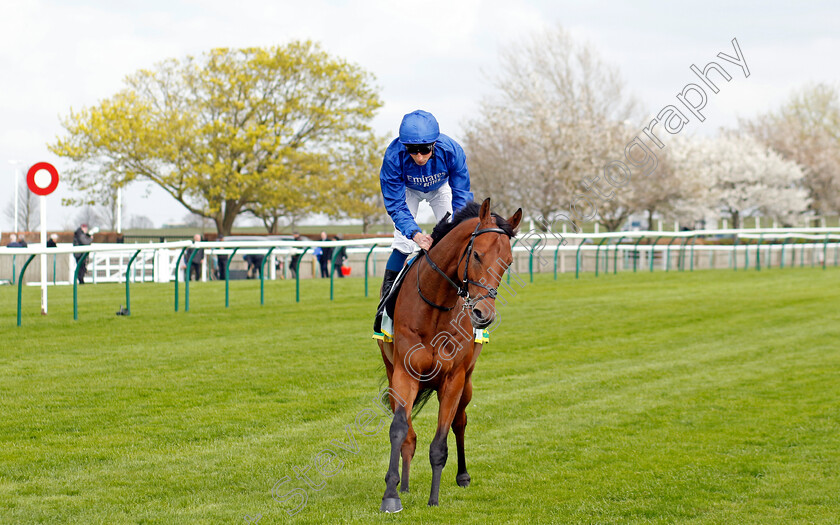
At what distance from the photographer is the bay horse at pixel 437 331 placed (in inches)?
175

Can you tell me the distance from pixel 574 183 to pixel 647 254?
9.37 meters

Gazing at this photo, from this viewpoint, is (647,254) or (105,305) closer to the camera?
(105,305)

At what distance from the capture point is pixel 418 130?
15.7 ft

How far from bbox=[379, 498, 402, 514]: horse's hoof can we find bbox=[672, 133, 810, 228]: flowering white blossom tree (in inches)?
1896

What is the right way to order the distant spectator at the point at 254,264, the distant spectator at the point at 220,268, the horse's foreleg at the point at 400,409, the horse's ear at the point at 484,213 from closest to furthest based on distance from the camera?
the horse's ear at the point at 484,213 → the horse's foreleg at the point at 400,409 → the distant spectator at the point at 220,268 → the distant spectator at the point at 254,264

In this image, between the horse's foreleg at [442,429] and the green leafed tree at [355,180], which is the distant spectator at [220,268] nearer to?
the green leafed tree at [355,180]

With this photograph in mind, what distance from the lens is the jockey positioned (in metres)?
4.80

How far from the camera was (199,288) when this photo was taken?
1833cm

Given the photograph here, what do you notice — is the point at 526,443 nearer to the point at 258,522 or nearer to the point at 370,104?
the point at 258,522

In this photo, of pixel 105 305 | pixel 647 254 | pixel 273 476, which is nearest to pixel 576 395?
pixel 273 476

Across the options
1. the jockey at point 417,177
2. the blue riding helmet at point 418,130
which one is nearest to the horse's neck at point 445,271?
the jockey at point 417,177

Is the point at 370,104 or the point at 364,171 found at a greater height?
the point at 370,104

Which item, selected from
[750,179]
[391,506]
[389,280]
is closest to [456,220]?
[389,280]

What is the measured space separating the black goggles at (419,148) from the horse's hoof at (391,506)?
186cm
